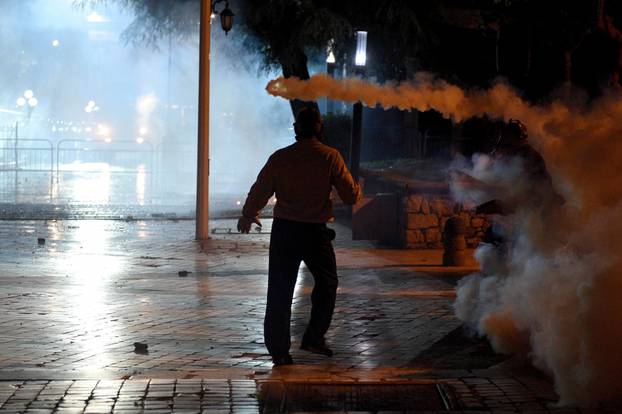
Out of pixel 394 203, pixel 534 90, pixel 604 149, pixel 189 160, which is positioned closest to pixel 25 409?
pixel 604 149

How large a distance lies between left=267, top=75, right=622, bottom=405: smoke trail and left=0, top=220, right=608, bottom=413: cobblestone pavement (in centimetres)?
28

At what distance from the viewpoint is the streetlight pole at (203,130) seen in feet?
49.0

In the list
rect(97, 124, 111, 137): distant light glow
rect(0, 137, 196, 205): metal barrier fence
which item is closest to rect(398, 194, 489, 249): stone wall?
rect(0, 137, 196, 205): metal barrier fence

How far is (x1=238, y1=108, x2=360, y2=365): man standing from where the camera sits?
679 centimetres

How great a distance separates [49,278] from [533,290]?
20.5ft

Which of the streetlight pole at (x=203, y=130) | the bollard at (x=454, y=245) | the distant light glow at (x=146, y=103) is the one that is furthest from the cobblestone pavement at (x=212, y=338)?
the distant light glow at (x=146, y=103)

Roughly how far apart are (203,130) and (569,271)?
9.70 meters

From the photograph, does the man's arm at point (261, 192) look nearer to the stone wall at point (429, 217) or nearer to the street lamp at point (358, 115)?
the stone wall at point (429, 217)

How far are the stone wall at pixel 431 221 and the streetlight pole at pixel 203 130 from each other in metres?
3.01

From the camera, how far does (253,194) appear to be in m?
6.92

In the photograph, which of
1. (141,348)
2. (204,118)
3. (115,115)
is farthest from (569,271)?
(115,115)

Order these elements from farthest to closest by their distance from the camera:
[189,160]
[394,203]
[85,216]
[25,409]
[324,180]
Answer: [189,160] < [85,216] < [394,203] < [324,180] < [25,409]

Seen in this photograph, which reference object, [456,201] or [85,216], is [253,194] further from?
[85,216]

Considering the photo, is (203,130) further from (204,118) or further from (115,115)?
(115,115)
